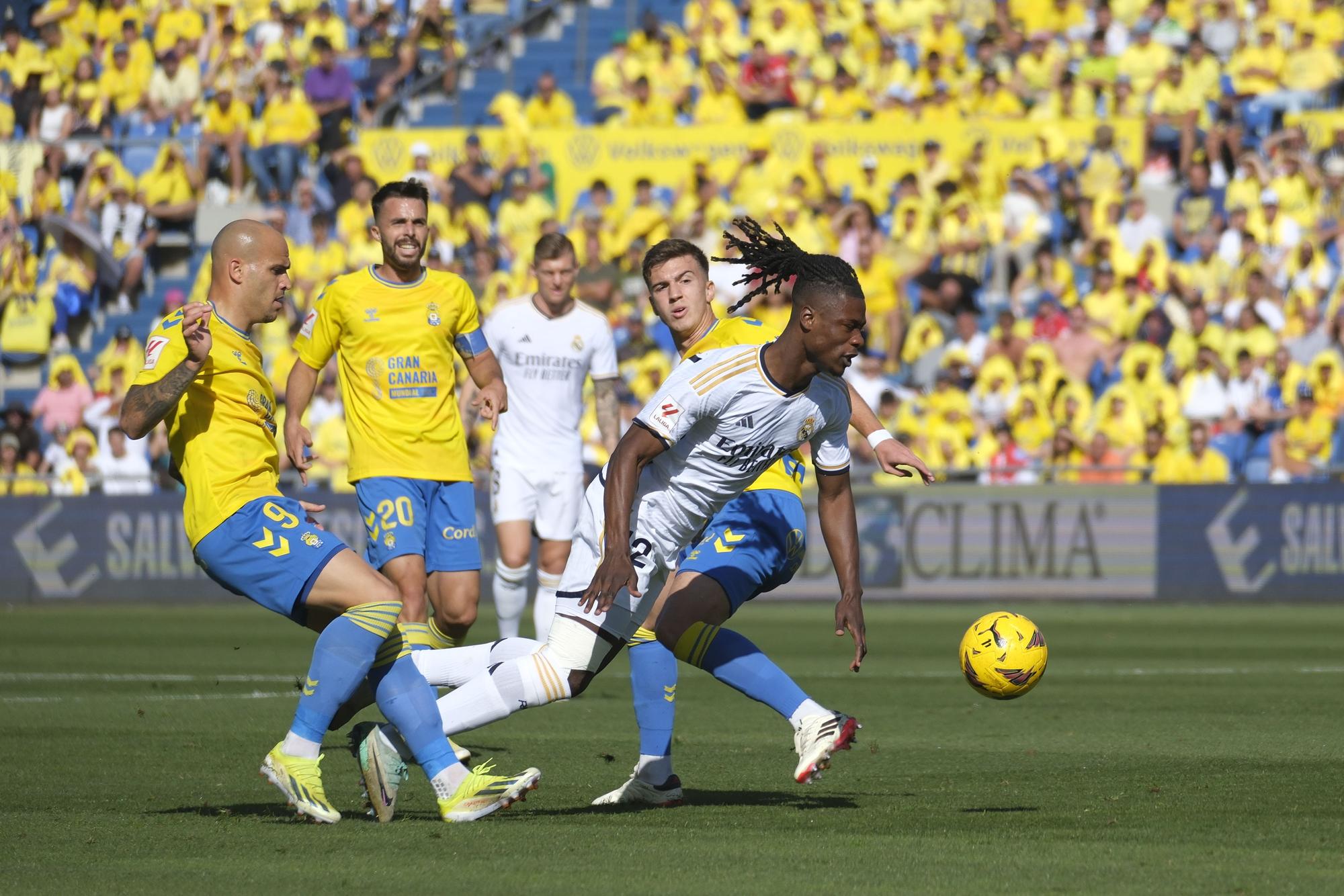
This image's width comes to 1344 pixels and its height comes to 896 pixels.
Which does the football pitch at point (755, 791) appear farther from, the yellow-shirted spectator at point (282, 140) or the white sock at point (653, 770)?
the yellow-shirted spectator at point (282, 140)

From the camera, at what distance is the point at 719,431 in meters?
6.96

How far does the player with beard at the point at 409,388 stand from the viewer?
30.5 ft

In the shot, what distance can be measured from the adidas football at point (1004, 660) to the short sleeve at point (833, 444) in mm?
1084

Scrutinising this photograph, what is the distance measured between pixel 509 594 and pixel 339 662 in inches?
206

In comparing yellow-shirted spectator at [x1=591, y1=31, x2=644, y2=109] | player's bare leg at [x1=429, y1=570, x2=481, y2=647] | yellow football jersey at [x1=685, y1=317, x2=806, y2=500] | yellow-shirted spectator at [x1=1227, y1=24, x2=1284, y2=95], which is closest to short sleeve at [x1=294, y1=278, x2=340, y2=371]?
player's bare leg at [x1=429, y1=570, x2=481, y2=647]

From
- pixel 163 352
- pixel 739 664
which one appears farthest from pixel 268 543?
pixel 739 664

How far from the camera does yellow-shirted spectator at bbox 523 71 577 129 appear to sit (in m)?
26.6

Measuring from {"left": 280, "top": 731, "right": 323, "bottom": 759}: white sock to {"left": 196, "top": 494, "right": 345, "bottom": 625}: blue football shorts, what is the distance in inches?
17.6

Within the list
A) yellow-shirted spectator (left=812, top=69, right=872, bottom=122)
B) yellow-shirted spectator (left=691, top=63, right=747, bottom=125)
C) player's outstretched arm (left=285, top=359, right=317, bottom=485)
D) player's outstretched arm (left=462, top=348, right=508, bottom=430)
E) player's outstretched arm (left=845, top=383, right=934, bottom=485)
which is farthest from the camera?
yellow-shirted spectator (left=691, top=63, right=747, bottom=125)

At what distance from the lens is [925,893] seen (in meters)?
5.40

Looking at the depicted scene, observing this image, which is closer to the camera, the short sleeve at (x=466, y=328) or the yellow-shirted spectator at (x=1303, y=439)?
the short sleeve at (x=466, y=328)

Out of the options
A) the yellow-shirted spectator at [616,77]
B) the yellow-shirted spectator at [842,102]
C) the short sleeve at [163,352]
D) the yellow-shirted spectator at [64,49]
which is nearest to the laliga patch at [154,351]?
the short sleeve at [163,352]

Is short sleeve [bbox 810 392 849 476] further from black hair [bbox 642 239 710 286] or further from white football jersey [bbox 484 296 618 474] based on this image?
white football jersey [bbox 484 296 618 474]

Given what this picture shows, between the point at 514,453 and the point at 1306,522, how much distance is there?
10891 mm
